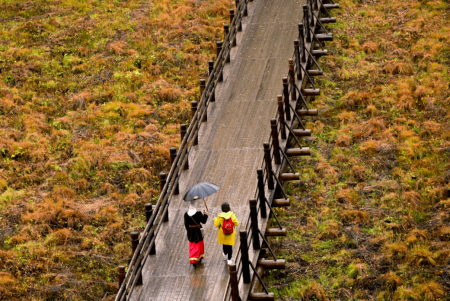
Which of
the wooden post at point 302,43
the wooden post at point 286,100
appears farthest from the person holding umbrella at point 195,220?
the wooden post at point 302,43

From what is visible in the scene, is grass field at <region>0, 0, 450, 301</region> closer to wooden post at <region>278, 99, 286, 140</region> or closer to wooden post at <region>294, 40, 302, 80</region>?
wooden post at <region>278, 99, 286, 140</region>

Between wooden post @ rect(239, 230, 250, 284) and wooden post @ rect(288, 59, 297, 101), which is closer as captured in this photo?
wooden post @ rect(239, 230, 250, 284)

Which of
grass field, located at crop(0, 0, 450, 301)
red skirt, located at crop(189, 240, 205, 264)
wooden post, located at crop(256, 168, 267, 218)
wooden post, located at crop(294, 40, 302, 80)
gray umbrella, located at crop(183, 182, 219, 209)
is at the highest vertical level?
wooden post, located at crop(294, 40, 302, 80)

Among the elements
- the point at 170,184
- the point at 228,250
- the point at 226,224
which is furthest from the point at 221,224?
the point at 170,184

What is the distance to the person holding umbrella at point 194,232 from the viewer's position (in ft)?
41.0

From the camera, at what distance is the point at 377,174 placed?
1766 cm

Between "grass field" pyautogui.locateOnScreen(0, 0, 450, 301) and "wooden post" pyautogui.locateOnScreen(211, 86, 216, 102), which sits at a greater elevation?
"wooden post" pyautogui.locateOnScreen(211, 86, 216, 102)

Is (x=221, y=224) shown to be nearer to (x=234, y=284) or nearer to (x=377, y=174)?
(x=234, y=284)

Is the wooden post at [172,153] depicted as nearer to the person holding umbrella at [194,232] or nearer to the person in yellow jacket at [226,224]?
the person holding umbrella at [194,232]

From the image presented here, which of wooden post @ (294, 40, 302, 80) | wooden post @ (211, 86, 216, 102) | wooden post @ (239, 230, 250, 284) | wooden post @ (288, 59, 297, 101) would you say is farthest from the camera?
wooden post @ (211, 86, 216, 102)

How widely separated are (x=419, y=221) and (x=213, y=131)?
574 centimetres

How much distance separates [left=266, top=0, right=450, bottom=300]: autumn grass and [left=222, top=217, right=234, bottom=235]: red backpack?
3.28 metres

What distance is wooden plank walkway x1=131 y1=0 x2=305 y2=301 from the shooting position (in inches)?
498

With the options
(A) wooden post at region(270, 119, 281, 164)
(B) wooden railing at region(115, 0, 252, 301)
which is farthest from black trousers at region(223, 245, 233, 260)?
(A) wooden post at region(270, 119, 281, 164)
